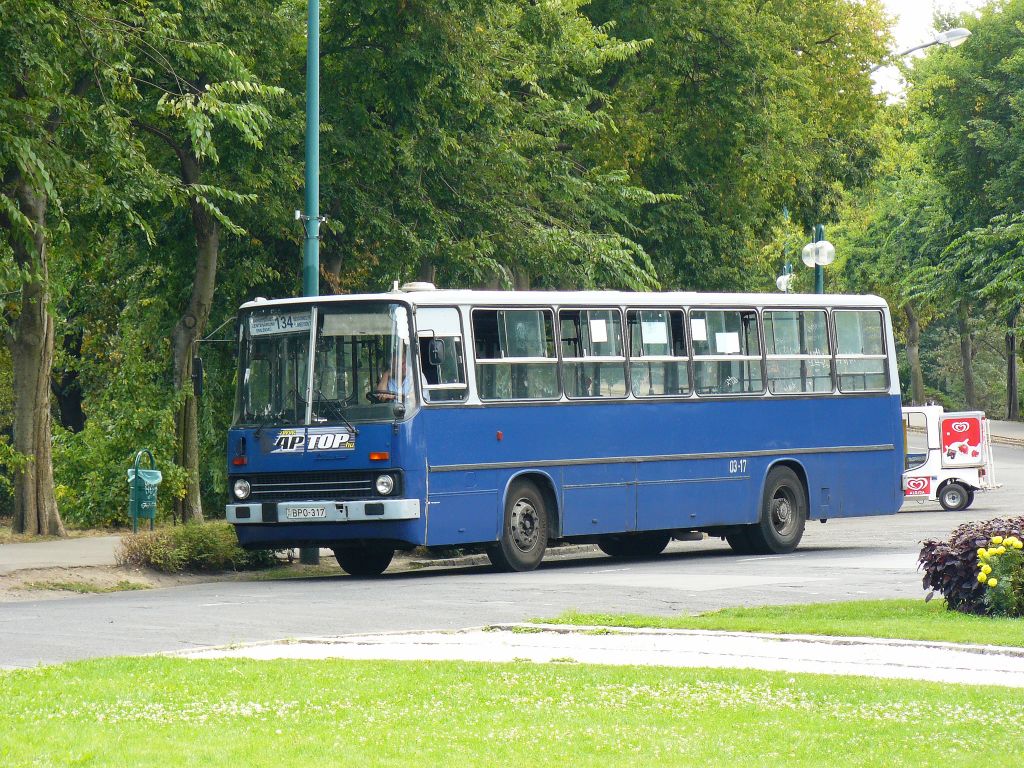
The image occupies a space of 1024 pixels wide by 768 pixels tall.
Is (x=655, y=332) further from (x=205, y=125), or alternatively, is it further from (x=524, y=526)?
(x=205, y=125)

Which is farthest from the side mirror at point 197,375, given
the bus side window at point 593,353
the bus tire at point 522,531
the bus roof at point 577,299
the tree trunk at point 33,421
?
the tree trunk at point 33,421

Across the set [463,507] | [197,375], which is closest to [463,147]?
[197,375]

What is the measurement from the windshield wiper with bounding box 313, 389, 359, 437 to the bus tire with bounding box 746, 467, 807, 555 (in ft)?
21.7

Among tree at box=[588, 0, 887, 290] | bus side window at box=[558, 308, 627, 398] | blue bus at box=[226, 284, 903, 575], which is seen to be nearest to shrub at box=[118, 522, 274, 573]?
blue bus at box=[226, 284, 903, 575]

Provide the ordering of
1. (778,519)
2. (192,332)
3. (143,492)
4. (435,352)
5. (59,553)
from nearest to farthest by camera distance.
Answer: (435,352)
(59,553)
(778,519)
(143,492)
(192,332)

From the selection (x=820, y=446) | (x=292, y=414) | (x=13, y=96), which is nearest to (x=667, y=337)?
(x=820, y=446)

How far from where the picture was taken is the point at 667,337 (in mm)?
22703

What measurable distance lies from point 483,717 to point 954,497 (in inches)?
1059

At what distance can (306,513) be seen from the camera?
19.4 metres

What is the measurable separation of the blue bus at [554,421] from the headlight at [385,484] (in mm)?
65

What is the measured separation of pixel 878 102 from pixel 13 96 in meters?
23.4

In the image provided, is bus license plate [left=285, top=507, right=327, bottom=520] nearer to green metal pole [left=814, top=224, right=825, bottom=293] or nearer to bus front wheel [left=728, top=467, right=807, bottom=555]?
bus front wheel [left=728, top=467, right=807, bottom=555]

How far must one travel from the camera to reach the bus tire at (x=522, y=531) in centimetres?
2045

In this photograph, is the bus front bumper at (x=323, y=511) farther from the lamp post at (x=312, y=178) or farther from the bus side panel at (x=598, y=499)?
the bus side panel at (x=598, y=499)
